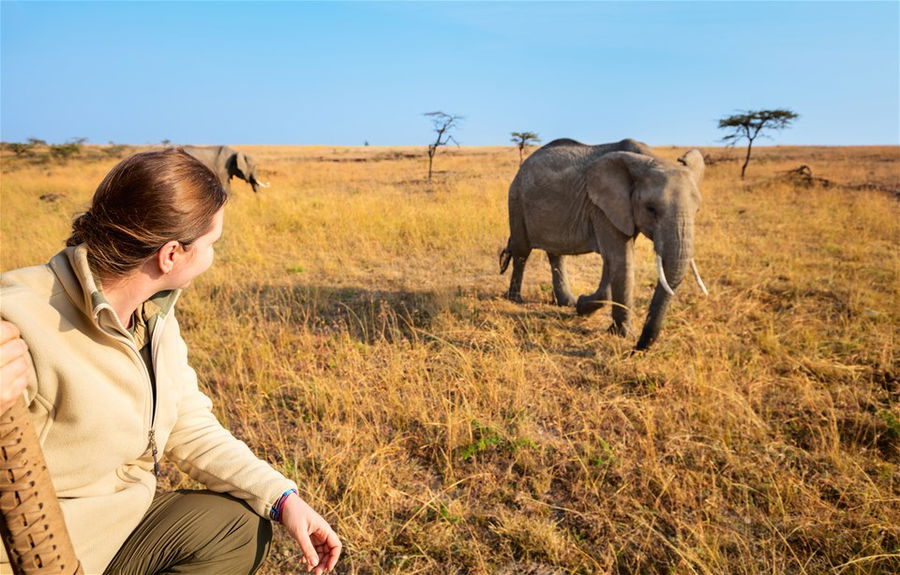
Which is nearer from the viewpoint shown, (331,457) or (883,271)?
(331,457)

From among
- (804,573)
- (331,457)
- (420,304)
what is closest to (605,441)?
(804,573)

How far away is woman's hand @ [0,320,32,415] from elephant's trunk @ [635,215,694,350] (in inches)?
164

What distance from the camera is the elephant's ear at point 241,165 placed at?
15.2 metres

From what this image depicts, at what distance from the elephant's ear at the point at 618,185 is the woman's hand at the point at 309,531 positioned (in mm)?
4007

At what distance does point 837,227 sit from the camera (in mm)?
9539

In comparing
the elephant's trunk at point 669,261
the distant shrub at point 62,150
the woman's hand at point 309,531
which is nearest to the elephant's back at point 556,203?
the elephant's trunk at point 669,261

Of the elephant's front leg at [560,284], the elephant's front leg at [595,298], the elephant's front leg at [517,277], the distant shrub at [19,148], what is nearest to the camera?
the elephant's front leg at [595,298]

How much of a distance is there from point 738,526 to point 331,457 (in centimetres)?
215

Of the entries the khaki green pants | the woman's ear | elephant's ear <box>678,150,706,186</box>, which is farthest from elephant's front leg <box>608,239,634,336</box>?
the woman's ear

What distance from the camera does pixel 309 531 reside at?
5.69ft

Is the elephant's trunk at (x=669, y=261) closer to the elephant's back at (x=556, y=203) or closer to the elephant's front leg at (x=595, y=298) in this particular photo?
the elephant's front leg at (x=595, y=298)

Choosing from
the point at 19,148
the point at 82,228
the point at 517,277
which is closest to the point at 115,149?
the point at 19,148

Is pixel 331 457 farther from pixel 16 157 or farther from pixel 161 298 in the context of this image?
pixel 16 157

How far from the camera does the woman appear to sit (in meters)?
1.34
